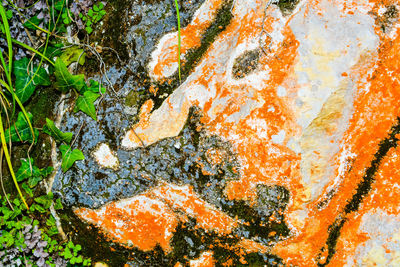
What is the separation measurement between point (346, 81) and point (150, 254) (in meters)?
1.74

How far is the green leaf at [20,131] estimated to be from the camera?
2188 millimetres

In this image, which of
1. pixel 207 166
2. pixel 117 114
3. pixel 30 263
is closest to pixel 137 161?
pixel 117 114

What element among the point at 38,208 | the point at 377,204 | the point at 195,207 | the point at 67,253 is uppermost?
the point at 377,204

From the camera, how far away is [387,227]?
182 centimetres

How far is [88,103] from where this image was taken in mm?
2109

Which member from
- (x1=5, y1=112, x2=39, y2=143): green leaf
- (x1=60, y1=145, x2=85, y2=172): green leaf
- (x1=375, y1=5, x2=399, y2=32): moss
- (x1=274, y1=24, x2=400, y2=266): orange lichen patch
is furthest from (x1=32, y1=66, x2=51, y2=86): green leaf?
(x1=375, y1=5, x2=399, y2=32): moss

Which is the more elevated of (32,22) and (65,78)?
(32,22)

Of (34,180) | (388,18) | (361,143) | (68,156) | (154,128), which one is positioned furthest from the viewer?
(34,180)

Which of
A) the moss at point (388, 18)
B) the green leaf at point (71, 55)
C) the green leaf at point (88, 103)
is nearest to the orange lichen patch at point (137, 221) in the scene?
the green leaf at point (88, 103)

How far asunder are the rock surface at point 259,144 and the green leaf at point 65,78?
242 millimetres

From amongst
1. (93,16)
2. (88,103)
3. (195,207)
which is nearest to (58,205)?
(88,103)

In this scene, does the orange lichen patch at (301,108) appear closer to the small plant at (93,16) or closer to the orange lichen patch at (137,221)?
the orange lichen patch at (137,221)

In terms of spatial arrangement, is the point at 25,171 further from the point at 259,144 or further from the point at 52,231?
the point at 259,144

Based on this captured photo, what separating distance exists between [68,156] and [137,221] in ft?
2.20
